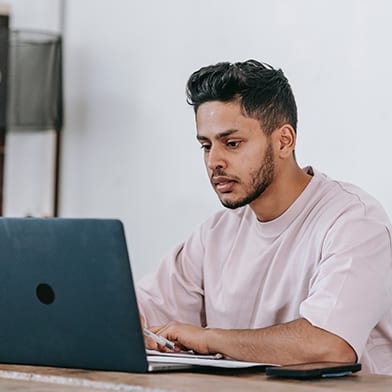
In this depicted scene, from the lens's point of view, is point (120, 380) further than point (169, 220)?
No

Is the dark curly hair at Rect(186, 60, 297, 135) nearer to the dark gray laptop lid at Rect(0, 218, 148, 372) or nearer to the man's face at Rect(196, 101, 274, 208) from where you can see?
the man's face at Rect(196, 101, 274, 208)

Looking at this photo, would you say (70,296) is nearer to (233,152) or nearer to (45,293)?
(45,293)

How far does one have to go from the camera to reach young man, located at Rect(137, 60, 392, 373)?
1.87m

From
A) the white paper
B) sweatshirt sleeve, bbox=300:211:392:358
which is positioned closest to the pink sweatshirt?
sweatshirt sleeve, bbox=300:211:392:358

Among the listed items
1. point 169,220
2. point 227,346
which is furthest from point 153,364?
point 169,220

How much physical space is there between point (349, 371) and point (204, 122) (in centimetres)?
77

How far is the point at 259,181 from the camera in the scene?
217 centimetres

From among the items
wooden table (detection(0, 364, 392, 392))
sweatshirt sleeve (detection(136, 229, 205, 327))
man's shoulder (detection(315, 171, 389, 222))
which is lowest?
sweatshirt sleeve (detection(136, 229, 205, 327))

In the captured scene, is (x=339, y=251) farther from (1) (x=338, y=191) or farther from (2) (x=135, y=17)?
(2) (x=135, y=17)

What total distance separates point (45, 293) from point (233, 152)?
0.68 metres

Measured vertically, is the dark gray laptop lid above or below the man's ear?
below

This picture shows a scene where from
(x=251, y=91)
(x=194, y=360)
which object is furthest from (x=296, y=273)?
(x=194, y=360)

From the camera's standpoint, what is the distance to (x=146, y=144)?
138 inches

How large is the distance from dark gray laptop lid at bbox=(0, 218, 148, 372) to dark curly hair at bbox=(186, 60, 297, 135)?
2.35 feet
